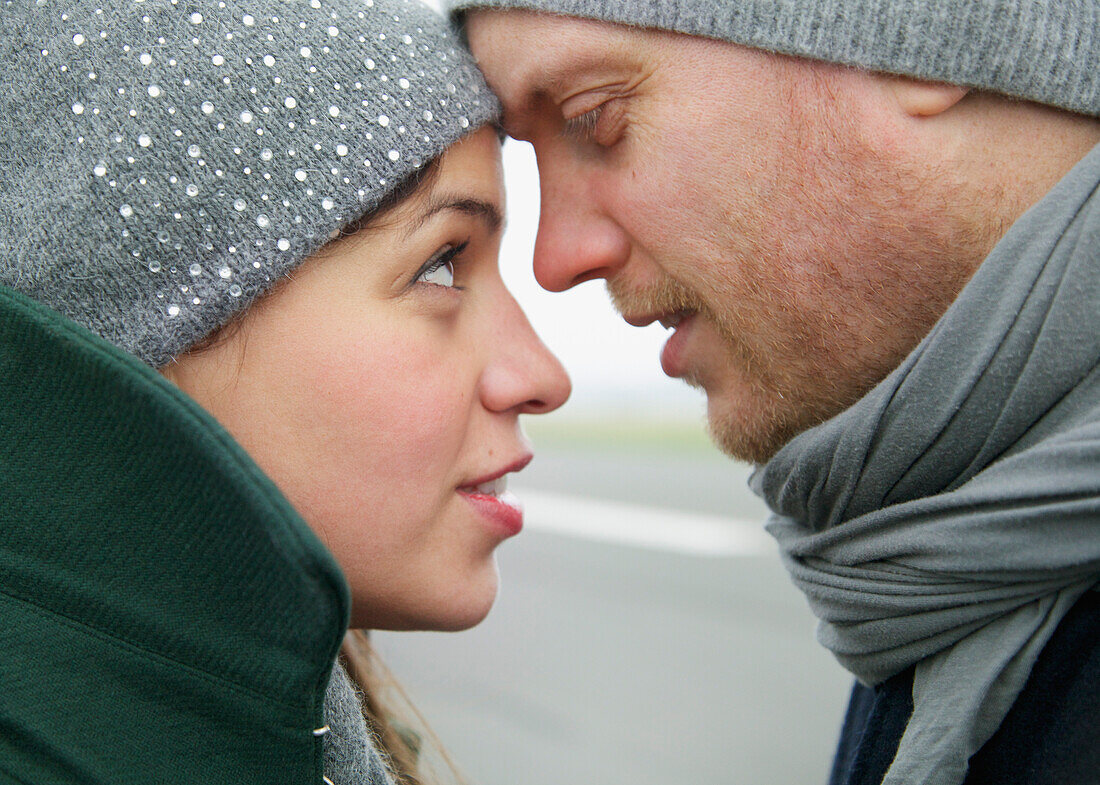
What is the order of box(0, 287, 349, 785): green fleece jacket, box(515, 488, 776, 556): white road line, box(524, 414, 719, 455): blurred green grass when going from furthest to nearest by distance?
1. box(524, 414, 719, 455): blurred green grass
2. box(515, 488, 776, 556): white road line
3. box(0, 287, 349, 785): green fleece jacket

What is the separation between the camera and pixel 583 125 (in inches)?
71.6

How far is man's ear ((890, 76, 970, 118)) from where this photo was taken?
1.50 metres

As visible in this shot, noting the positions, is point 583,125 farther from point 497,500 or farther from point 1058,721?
point 1058,721

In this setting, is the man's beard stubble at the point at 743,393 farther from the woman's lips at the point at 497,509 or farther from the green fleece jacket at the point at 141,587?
the green fleece jacket at the point at 141,587

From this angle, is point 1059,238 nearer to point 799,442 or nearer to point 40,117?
point 799,442

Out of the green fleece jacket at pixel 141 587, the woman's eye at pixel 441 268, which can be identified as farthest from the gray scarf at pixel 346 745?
the woman's eye at pixel 441 268

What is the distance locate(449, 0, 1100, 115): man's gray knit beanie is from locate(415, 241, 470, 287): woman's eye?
516mm

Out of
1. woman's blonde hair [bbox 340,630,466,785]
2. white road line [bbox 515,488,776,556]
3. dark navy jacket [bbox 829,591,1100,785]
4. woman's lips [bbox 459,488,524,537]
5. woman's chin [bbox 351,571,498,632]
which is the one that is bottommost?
white road line [bbox 515,488,776,556]

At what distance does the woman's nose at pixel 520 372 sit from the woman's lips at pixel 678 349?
231 millimetres

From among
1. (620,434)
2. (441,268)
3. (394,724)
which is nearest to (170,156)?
(441,268)

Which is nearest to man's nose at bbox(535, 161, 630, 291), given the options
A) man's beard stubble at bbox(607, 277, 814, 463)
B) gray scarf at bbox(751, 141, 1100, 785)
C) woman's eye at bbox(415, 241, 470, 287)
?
man's beard stubble at bbox(607, 277, 814, 463)

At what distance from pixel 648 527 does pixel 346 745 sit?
7.13 meters

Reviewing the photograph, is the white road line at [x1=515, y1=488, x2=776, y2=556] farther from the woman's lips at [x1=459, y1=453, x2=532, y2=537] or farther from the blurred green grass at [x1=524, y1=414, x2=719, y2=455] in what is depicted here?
the woman's lips at [x1=459, y1=453, x2=532, y2=537]

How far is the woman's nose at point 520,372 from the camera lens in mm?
1682
